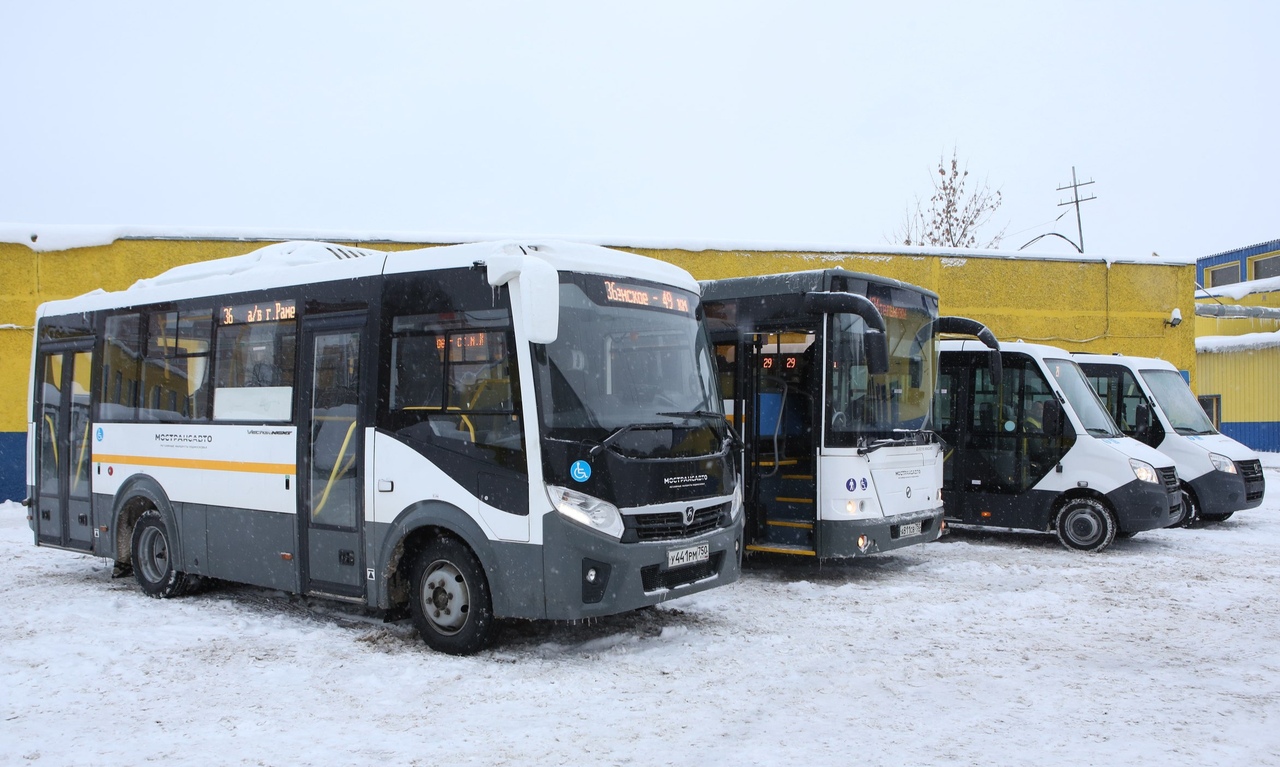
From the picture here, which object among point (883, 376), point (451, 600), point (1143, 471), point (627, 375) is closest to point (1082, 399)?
point (1143, 471)

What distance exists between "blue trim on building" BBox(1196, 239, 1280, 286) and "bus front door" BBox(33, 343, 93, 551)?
4099 cm

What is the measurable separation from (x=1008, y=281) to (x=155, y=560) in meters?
16.2

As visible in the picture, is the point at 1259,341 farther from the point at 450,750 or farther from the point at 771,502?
the point at 450,750

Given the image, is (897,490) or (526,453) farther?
(897,490)

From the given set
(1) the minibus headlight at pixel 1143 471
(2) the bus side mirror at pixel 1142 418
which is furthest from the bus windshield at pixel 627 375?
(2) the bus side mirror at pixel 1142 418

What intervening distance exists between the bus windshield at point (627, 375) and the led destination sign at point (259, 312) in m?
2.74

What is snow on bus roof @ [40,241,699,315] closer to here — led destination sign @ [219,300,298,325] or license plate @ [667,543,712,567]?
led destination sign @ [219,300,298,325]

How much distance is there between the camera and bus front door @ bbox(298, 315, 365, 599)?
7582 millimetres

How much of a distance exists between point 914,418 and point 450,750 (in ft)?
22.0

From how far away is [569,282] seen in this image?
A: 272 inches

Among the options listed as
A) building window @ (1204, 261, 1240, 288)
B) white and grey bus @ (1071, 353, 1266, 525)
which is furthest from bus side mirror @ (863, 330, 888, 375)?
building window @ (1204, 261, 1240, 288)

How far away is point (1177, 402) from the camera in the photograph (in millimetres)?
14742

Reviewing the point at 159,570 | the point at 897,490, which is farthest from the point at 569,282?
the point at 159,570

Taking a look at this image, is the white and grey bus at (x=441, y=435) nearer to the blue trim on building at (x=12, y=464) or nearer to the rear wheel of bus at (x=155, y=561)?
the rear wheel of bus at (x=155, y=561)
